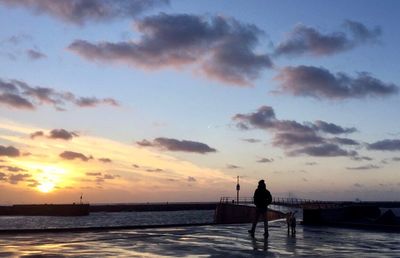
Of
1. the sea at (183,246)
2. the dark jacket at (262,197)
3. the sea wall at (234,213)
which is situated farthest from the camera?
the sea wall at (234,213)

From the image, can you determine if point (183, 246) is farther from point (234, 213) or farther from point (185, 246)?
point (234, 213)

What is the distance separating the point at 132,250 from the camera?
49.4 ft

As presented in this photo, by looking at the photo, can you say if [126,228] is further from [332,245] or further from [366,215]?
[366,215]

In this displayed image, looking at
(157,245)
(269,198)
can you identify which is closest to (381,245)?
(269,198)

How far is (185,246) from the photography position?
1642cm

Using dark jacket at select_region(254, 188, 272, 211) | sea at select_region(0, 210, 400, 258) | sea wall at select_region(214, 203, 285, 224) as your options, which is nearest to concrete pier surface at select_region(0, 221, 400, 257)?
sea at select_region(0, 210, 400, 258)

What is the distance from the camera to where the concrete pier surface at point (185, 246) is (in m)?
14.4

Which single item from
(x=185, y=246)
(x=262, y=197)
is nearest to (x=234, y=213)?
(x=262, y=197)

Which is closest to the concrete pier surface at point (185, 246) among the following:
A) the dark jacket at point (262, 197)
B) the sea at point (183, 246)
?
the sea at point (183, 246)

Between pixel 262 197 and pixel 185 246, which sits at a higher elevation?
pixel 262 197

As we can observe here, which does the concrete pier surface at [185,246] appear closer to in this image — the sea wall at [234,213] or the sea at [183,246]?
the sea at [183,246]

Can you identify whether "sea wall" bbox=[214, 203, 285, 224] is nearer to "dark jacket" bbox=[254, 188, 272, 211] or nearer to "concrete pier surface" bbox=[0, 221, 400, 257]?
"dark jacket" bbox=[254, 188, 272, 211]

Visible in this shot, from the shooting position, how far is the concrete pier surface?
14.4m

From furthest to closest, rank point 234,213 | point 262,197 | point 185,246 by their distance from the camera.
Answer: point 234,213, point 262,197, point 185,246
